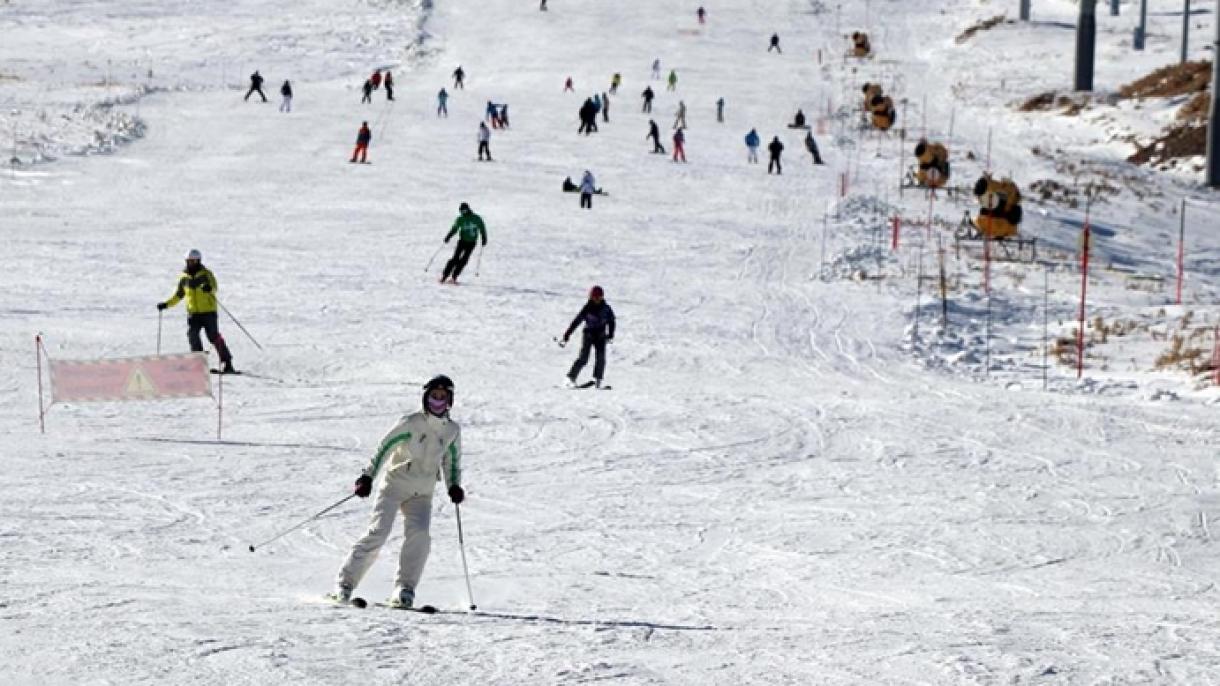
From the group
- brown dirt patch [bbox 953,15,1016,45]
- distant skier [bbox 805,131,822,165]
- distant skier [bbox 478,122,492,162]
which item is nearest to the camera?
distant skier [bbox 478,122,492,162]

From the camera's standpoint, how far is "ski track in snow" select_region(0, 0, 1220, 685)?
9047 millimetres

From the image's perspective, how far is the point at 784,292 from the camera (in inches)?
1112

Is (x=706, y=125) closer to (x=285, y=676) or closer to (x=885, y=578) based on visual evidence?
(x=885, y=578)

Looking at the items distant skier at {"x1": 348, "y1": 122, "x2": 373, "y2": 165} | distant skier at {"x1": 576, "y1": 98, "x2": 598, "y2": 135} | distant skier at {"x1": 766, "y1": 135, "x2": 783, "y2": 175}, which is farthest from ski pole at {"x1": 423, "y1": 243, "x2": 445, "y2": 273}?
distant skier at {"x1": 576, "y1": 98, "x2": 598, "y2": 135}

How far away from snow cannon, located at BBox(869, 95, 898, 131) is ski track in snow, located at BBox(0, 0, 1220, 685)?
271 inches

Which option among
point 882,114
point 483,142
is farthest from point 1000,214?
point 882,114

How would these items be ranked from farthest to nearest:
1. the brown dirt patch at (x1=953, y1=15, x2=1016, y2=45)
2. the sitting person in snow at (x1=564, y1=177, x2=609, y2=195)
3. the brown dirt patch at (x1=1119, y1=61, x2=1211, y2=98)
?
the brown dirt patch at (x1=953, y1=15, x2=1016, y2=45), the brown dirt patch at (x1=1119, y1=61, x2=1211, y2=98), the sitting person in snow at (x1=564, y1=177, x2=609, y2=195)

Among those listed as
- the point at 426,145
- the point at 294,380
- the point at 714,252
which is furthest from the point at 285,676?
the point at 426,145

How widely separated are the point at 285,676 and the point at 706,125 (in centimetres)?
4398

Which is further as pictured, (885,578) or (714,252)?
(714,252)

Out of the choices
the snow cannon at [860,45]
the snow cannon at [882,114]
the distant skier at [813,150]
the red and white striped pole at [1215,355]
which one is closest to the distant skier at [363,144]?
the distant skier at [813,150]

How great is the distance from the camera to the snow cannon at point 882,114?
168 ft

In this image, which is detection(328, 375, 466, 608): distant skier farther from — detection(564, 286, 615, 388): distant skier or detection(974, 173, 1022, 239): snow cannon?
detection(974, 173, 1022, 239): snow cannon

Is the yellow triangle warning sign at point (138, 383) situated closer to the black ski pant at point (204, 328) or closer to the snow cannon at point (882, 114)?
the black ski pant at point (204, 328)
